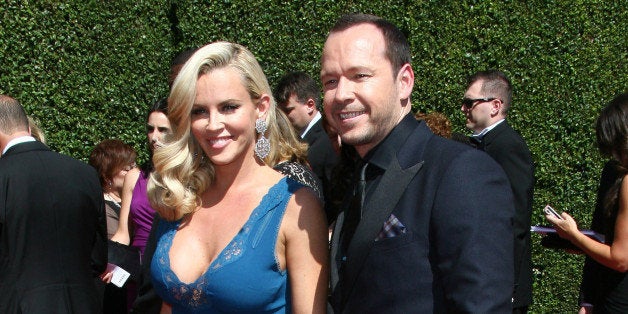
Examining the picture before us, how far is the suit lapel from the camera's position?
2168 mm

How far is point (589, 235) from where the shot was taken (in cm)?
462

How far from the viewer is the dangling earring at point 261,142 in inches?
119

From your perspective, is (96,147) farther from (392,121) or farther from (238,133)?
(392,121)

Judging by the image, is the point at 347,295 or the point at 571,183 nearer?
the point at 347,295

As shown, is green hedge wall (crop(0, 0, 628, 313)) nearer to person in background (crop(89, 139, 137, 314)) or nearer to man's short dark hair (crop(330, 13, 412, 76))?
person in background (crop(89, 139, 137, 314))

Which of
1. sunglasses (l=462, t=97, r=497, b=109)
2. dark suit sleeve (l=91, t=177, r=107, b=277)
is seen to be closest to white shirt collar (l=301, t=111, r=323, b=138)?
sunglasses (l=462, t=97, r=497, b=109)

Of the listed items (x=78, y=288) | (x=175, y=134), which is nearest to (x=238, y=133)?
(x=175, y=134)

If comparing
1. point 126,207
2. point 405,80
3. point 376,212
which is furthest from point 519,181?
point 376,212

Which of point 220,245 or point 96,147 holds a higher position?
point 220,245

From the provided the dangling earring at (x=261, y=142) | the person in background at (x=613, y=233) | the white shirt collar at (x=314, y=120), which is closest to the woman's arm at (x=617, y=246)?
the person in background at (x=613, y=233)

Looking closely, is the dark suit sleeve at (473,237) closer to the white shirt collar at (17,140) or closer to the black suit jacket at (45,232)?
the black suit jacket at (45,232)

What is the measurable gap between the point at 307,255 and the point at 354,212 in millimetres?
432

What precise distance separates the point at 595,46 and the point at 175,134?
5548 mm

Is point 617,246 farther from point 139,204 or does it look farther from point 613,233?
point 139,204
